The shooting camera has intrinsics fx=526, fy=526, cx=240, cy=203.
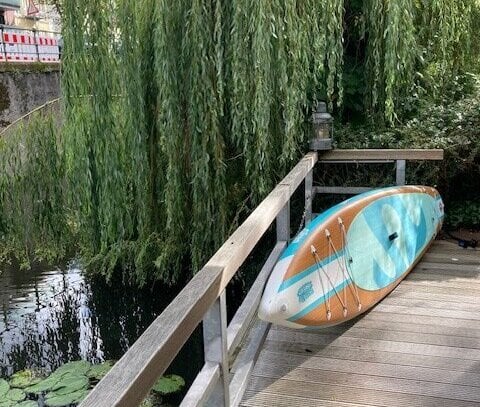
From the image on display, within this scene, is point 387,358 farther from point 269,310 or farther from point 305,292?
point 269,310

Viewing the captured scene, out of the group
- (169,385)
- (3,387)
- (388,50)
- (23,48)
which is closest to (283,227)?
(388,50)

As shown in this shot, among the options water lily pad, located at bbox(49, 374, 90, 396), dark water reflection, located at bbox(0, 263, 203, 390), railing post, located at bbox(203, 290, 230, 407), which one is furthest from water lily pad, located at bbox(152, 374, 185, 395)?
railing post, located at bbox(203, 290, 230, 407)

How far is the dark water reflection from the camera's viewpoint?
15.3 ft

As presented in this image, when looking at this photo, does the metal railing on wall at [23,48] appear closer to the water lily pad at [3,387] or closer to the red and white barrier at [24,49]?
the red and white barrier at [24,49]

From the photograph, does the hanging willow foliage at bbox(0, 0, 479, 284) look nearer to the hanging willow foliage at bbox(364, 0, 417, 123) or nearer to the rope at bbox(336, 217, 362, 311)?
the hanging willow foliage at bbox(364, 0, 417, 123)

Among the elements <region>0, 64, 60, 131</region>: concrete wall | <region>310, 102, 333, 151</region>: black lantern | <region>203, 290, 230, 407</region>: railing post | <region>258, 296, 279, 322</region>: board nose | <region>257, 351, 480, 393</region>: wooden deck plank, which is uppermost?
<region>0, 64, 60, 131</region>: concrete wall

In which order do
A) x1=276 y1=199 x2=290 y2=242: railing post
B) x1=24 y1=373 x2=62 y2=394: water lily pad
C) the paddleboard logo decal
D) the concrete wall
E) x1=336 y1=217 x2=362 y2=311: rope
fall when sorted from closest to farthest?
the paddleboard logo decal → x1=336 y1=217 x2=362 y2=311: rope → x1=276 y1=199 x2=290 y2=242: railing post → x1=24 y1=373 x2=62 y2=394: water lily pad → the concrete wall

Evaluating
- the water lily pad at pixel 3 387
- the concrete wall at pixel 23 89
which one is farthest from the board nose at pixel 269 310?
the concrete wall at pixel 23 89

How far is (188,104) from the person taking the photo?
3.43 meters

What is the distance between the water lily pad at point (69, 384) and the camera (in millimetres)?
3924

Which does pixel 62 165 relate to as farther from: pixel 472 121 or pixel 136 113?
pixel 472 121

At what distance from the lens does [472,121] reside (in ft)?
13.1

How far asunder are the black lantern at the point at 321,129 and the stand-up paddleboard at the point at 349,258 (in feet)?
2.05

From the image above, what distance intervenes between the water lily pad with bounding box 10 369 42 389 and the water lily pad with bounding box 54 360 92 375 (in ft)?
0.60
